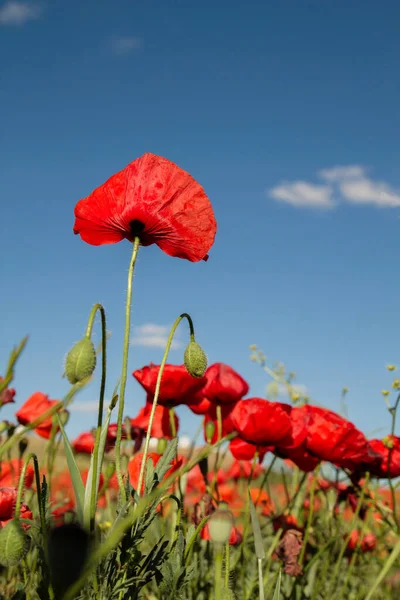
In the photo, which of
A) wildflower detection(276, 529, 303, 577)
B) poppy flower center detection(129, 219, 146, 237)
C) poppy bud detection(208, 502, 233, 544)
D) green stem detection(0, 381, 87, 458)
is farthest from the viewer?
wildflower detection(276, 529, 303, 577)

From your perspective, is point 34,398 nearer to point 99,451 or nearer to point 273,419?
point 273,419

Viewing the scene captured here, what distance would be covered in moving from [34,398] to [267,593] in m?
1.14

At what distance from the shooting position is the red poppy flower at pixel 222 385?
222 cm

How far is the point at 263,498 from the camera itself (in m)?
3.15

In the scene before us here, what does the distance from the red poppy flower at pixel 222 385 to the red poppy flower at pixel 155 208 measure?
2.80 feet

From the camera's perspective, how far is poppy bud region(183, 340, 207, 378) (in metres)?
1.28

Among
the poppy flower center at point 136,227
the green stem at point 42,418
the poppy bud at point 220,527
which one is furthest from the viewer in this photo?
the poppy flower center at point 136,227

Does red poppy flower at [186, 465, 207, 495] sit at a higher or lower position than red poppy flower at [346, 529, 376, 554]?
higher

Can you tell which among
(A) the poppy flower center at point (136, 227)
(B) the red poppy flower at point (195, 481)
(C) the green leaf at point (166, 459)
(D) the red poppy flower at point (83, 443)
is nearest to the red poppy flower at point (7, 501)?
(C) the green leaf at point (166, 459)

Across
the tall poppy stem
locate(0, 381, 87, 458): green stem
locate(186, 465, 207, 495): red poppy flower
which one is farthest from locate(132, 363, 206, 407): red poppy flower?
locate(186, 465, 207, 495): red poppy flower

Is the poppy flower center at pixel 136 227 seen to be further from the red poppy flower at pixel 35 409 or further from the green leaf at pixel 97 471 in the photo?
the red poppy flower at pixel 35 409

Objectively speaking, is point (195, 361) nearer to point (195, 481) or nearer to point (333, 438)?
point (333, 438)

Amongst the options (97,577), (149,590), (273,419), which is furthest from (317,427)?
(97,577)

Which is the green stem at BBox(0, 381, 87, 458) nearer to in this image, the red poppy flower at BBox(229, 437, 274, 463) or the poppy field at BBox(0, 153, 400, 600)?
the poppy field at BBox(0, 153, 400, 600)
